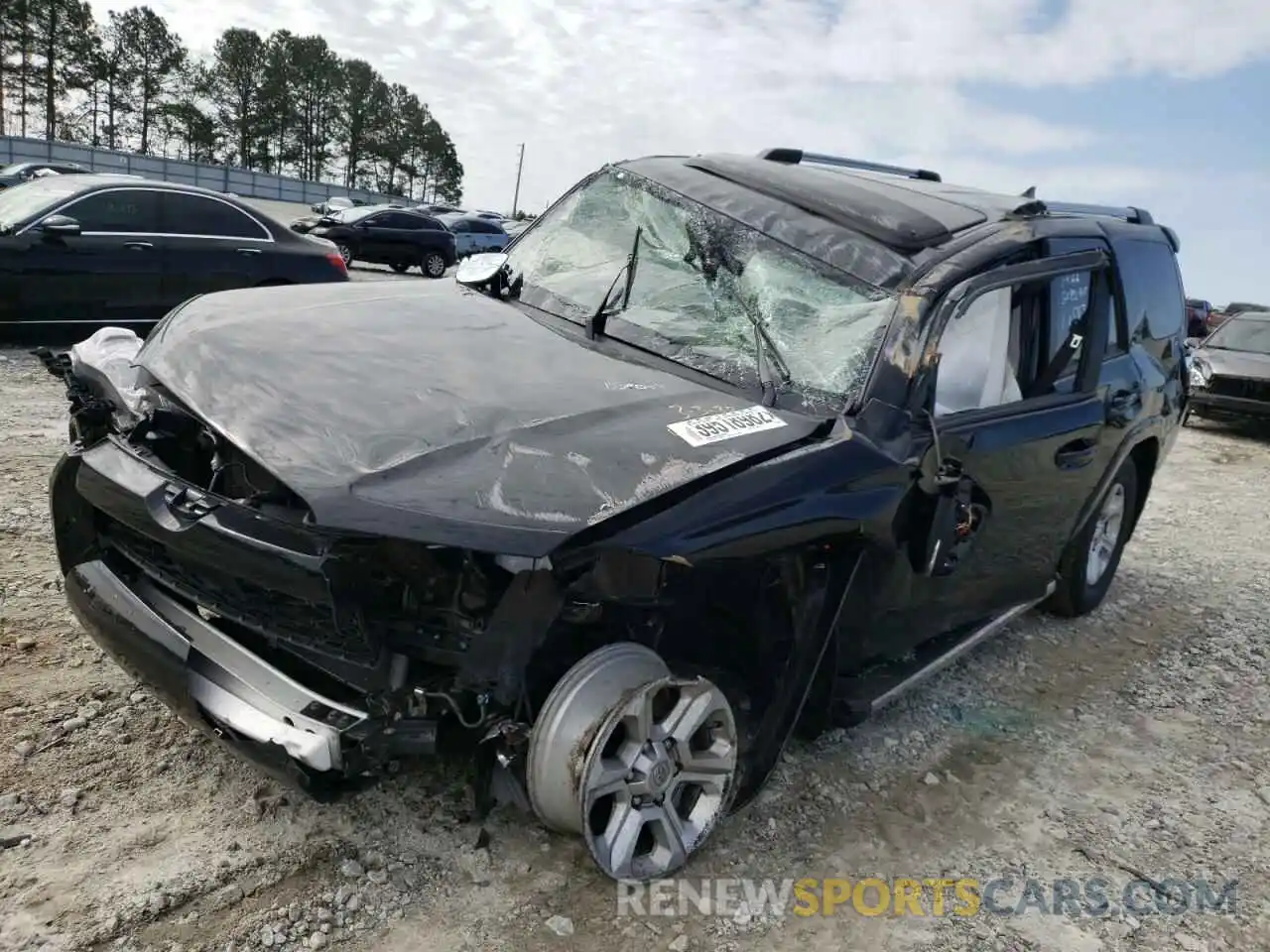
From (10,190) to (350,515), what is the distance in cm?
876

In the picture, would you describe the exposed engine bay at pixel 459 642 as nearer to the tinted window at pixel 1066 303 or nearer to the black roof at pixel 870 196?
the black roof at pixel 870 196

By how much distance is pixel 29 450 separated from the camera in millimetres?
5648

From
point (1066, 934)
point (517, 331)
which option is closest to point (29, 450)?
point (517, 331)

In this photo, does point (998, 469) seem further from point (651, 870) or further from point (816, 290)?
point (651, 870)

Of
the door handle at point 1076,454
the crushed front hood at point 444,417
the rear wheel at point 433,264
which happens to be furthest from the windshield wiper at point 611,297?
the rear wheel at point 433,264

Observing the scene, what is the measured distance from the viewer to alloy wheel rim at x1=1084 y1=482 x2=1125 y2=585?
5059 mm

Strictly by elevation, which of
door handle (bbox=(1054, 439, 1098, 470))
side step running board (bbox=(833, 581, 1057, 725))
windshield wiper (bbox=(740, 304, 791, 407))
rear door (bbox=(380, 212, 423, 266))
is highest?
windshield wiper (bbox=(740, 304, 791, 407))

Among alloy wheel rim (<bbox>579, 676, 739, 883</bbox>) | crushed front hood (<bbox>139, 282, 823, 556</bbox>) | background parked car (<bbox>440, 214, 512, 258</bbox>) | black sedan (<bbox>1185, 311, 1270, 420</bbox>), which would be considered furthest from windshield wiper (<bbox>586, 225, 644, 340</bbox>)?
background parked car (<bbox>440, 214, 512, 258</bbox>)

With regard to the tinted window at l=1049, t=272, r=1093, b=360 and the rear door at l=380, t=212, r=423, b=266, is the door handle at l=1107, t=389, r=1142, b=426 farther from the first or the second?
the rear door at l=380, t=212, r=423, b=266

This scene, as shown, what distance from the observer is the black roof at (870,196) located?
3348 millimetres

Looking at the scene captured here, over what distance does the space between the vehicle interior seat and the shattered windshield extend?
10764 mm

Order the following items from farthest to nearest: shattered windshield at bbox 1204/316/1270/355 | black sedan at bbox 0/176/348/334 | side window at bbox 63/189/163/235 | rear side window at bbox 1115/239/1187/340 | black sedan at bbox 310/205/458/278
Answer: black sedan at bbox 310/205/458/278
shattered windshield at bbox 1204/316/1270/355
side window at bbox 63/189/163/235
black sedan at bbox 0/176/348/334
rear side window at bbox 1115/239/1187/340

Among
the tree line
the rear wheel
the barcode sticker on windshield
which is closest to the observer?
the barcode sticker on windshield

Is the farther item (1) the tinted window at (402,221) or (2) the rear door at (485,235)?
(2) the rear door at (485,235)
